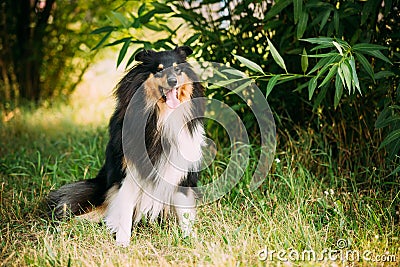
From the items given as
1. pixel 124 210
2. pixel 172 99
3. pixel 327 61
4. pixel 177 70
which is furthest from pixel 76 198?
pixel 327 61

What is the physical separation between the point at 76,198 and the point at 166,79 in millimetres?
1035

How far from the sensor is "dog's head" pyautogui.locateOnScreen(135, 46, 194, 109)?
2973mm

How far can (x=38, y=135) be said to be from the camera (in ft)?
18.3

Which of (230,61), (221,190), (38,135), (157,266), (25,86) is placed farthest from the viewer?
(25,86)

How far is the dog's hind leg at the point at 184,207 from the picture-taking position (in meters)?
3.15

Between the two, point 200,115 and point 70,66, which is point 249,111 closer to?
point 200,115

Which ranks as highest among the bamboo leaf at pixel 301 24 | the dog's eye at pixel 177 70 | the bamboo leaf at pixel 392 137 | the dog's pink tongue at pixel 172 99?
the bamboo leaf at pixel 301 24

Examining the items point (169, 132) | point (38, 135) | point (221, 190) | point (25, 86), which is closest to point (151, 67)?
point (169, 132)

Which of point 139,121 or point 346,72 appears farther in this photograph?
point 139,121

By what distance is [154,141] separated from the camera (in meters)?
3.07

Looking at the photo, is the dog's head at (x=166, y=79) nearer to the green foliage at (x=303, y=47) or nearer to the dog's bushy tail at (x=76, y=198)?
the green foliage at (x=303, y=47)

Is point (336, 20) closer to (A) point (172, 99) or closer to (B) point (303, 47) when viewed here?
(B) point (303, 47)

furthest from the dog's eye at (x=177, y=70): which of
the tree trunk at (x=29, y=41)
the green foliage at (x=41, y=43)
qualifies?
the tree trunk at (x=29, y=41)

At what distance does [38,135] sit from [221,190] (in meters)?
2.78
